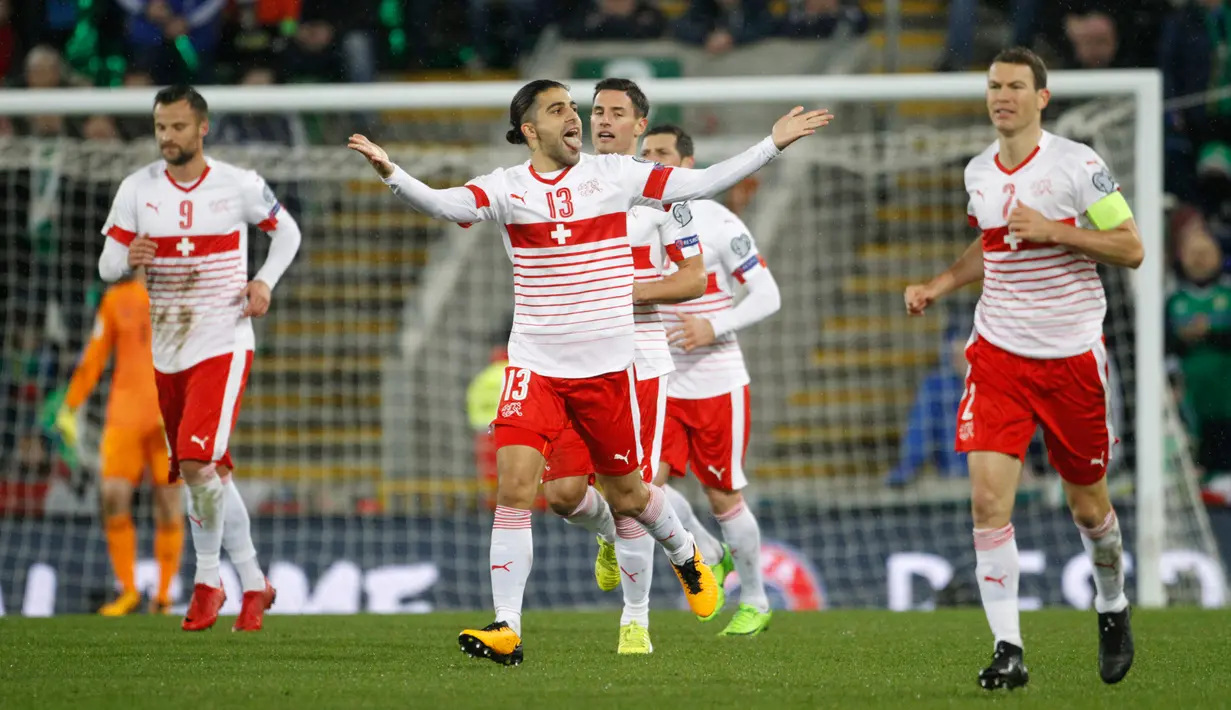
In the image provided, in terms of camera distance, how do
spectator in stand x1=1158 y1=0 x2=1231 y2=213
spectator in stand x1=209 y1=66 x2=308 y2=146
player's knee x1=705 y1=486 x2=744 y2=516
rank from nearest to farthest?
player's knee x1=705 y1=486 x2=744 y2=516 < spectator in stand x1=209 y1=66 x2=308 y2=146 < spectator in stand x1=1158 y1=0 x2=1231 y2=213

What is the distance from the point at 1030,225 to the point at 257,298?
163 inches

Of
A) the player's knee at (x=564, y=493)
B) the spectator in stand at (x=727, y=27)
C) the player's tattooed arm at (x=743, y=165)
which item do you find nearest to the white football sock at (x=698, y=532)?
the player's knee at (x=564, y=493)

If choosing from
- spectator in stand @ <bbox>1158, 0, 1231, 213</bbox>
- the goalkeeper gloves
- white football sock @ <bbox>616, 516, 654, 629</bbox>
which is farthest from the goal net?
white football sock @ <bbox>616, 516, 654, 629</bbox>

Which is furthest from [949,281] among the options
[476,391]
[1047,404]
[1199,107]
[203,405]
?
[1199,107]

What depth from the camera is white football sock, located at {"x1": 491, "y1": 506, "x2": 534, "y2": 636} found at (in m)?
6.89

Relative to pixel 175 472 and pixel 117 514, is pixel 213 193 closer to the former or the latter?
pixel 175 472

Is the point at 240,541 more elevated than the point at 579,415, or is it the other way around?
the point at 579,415

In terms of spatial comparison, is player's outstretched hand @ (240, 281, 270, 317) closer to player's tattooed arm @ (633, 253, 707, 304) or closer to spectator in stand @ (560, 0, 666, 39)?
player's tattooed arm @ (633, 253, 707, 304)

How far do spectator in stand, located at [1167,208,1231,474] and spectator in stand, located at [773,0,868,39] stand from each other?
3.87m

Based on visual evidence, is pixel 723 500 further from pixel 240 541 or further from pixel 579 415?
pixel 240 541

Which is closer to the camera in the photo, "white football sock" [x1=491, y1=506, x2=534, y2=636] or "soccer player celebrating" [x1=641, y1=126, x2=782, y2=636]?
"white football sock" [x1=491, y1=506, x2=534, y2=636]

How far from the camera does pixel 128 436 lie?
11.6 metres

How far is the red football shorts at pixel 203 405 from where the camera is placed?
339 inches

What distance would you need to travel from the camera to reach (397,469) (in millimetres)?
14219
